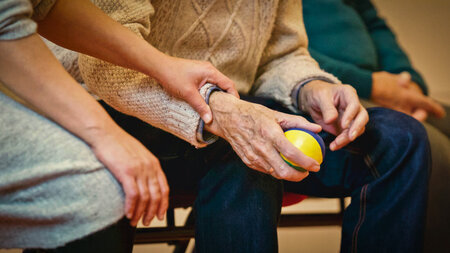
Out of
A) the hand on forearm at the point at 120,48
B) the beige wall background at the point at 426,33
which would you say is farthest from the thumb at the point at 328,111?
the beige wall background at the point at 426,33

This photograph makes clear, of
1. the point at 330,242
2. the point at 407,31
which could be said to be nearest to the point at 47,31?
the point at 330,242

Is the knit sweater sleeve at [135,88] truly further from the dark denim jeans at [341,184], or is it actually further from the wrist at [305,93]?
the wrist at [305,93]

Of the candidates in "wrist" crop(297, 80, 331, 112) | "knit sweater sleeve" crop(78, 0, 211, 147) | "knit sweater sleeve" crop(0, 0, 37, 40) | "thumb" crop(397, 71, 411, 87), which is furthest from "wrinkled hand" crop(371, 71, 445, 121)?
"knit sweater sleeve" crop(0, 0, 37, 40)

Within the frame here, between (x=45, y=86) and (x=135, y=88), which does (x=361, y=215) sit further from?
(x=45, y=86)

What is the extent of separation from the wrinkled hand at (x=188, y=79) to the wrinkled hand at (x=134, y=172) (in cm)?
15

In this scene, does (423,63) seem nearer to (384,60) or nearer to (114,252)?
(384,60)

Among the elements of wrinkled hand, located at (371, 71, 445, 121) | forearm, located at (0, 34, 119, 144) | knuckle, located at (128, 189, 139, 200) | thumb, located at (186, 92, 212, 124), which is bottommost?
wrinkled hand, located at (371, 71, 445, 121)

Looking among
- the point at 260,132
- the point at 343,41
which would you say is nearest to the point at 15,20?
the point at 260,132

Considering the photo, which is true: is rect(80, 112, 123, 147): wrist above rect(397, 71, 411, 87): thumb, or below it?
above

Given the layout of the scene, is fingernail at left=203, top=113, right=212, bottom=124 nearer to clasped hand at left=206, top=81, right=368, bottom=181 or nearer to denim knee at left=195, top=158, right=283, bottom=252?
clasped hand at left=206, top=81, right=368, bottom=181

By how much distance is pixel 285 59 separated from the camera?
2.94ft

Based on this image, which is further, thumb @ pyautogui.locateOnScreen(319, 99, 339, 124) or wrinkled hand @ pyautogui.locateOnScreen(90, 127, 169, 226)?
thumb @ pyautogui.locateOnScreen(319, 99, 339, 124)

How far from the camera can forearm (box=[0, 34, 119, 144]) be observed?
44 cm

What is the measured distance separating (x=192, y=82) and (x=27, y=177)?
0.29m
